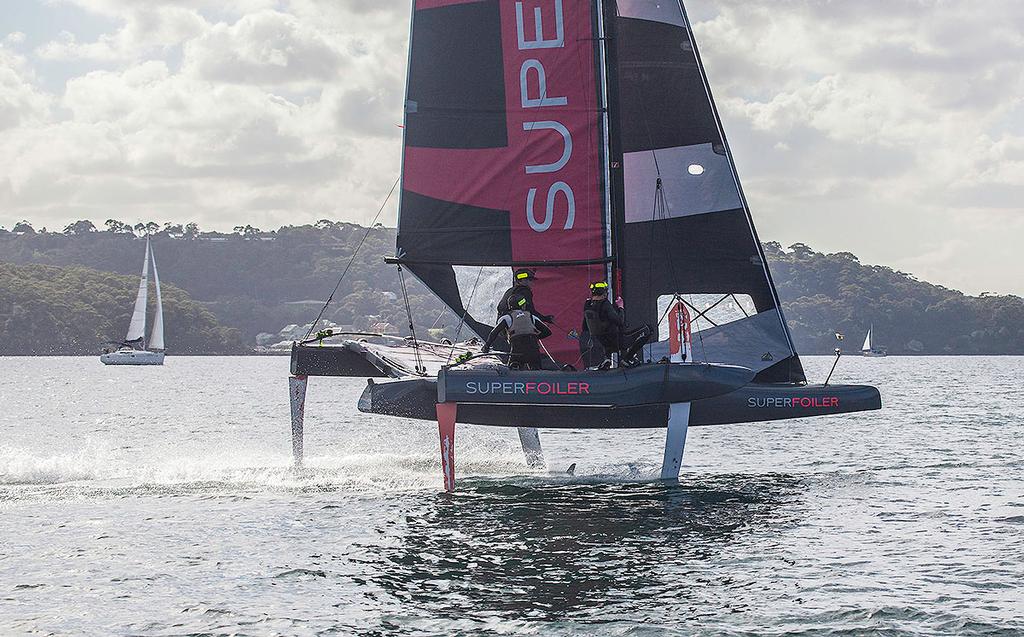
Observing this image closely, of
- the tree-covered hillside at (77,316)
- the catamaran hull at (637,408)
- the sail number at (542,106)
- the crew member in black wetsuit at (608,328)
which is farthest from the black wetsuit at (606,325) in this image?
the tree-covered hillside at (77,316)

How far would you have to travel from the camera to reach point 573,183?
1681cm

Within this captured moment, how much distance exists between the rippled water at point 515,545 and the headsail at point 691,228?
7.05 ft

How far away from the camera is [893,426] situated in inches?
1209

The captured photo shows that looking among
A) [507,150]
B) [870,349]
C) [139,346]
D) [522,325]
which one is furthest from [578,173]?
[870,349]

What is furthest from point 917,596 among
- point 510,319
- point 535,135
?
point 535,135

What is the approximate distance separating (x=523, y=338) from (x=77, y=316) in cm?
12818

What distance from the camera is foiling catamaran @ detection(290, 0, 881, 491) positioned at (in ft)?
55.1

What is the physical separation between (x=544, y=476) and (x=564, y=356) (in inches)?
69.8

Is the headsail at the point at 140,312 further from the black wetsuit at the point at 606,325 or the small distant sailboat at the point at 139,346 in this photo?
the black wetsuit at the point at 606,325

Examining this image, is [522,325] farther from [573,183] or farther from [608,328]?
[573,183]

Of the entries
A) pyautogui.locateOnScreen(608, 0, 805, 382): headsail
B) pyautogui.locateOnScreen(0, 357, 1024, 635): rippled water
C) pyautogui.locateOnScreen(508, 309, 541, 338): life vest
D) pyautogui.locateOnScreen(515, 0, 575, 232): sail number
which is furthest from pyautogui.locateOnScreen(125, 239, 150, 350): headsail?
pyautogui.locateOnScreen(508, 309, 541, 338): life vest

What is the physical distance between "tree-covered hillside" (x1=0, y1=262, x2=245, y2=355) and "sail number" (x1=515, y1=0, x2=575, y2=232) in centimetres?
12296

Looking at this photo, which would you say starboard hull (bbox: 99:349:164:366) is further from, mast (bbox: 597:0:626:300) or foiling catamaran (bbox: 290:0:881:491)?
mast (bbox: 597:0:626:300)

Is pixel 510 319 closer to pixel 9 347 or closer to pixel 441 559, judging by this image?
pixel 441 559
